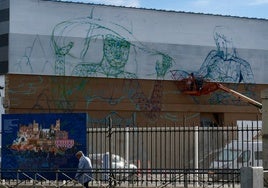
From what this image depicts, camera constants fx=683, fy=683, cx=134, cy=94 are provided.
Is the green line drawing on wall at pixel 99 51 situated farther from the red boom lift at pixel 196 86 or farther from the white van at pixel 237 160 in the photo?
the white van at pixel 237 160

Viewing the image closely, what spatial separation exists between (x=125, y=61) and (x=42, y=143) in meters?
25.5

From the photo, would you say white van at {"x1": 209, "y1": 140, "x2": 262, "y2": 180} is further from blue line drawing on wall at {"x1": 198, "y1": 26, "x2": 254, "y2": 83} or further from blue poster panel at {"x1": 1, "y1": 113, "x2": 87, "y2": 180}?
blue line drawing on wall at {"x1": 198, "y1": 26, "x2": 254, "y2": 83}

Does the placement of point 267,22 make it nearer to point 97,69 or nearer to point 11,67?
point 97,69

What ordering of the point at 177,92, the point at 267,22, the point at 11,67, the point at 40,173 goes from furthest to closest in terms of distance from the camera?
the point at 267,22, the point at 177,92, the point at 11,67, the point at 40,173

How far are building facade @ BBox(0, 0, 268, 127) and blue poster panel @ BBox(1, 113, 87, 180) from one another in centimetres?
2065

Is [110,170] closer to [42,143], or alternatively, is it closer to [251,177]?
[42,143]

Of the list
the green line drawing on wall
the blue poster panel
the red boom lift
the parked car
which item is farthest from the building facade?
the blue poster panel

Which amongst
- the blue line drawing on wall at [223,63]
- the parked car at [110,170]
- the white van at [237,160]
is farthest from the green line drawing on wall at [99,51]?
the white van at [237,160]

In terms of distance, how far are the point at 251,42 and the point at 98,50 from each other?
13222mm

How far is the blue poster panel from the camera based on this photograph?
22.2 m

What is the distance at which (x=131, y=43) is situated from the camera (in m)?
48.0

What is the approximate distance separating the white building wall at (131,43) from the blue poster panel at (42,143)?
21589mm

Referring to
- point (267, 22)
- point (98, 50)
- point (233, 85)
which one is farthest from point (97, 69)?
point (267, 22)

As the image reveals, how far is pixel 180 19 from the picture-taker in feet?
165
